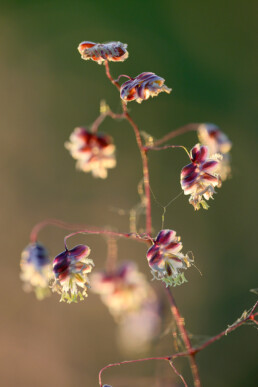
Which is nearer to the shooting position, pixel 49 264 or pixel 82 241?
pixel 49 264

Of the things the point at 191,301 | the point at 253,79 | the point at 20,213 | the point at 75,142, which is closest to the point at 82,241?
the point at 20,213

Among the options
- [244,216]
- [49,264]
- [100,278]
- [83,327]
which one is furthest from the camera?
[244,216]

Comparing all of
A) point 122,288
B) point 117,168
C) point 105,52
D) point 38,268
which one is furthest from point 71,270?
point 117,168

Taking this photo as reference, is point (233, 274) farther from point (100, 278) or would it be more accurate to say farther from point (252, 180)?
point (100, 278)

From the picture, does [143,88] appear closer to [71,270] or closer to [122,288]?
[71,270]

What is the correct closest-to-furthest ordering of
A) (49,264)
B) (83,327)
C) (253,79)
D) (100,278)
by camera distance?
1. (49,264)
2. (100,278)
3. (83,327)
4. (253,79)

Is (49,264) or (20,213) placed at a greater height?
(20,213)

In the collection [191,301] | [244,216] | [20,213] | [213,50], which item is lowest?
[191,301]
